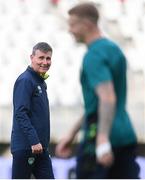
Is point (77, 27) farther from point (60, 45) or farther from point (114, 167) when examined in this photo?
point (60, 45)

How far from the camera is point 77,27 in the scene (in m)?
4.06

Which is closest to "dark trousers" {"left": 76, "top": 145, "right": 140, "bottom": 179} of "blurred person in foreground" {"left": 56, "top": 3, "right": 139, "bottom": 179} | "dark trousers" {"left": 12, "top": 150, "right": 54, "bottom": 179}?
"blurred person in foreground" {"left": 56, "top": 3, "right": 139, "bottom": 179}

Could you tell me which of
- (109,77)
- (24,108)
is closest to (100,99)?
(109,77)

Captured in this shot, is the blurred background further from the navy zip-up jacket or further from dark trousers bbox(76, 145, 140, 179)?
dark trousers bbox(76, 145, 140, 179)

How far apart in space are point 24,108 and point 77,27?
4.94 ft

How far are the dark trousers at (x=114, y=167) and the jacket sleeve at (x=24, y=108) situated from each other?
1429 millimetres

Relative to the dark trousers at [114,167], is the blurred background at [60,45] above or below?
above

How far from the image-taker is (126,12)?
10891 mm

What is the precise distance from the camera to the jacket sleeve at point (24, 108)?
5.44 m

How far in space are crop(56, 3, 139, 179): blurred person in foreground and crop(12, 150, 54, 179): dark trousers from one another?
1.53m

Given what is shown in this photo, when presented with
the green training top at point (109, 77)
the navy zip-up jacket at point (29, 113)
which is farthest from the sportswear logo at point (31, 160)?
the green training top at point (109, 77)

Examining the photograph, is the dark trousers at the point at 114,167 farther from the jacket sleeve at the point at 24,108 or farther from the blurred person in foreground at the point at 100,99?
the jacket sleeve at the point at 24,108

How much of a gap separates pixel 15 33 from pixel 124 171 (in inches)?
280

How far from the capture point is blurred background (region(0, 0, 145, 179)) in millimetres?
10633
